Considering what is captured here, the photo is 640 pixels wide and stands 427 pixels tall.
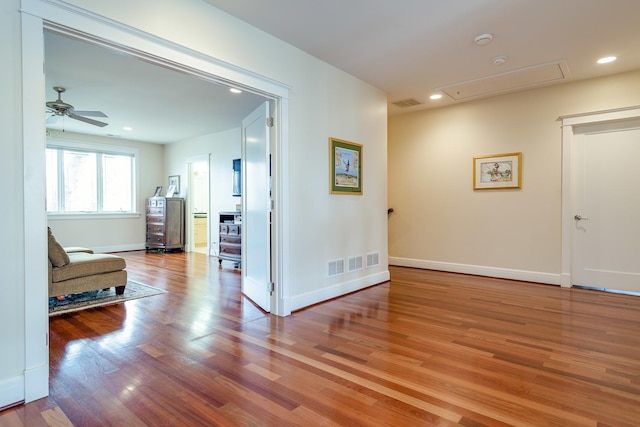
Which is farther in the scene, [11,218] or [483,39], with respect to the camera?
[483,39]

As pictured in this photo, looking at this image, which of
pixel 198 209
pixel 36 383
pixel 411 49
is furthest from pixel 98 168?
pixel 411 49

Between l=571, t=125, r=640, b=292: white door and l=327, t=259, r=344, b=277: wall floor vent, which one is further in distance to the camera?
l=571, t=125, r=640, b=292: white door

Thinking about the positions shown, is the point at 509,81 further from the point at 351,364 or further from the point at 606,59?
the point at 351,364

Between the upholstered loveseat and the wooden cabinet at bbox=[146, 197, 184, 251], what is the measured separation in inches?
141

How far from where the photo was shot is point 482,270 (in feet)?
16.6

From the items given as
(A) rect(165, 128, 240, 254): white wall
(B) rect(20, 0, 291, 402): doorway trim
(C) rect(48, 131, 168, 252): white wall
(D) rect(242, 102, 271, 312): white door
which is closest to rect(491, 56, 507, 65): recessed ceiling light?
(D) rect(242, 102, 271, 312): white door

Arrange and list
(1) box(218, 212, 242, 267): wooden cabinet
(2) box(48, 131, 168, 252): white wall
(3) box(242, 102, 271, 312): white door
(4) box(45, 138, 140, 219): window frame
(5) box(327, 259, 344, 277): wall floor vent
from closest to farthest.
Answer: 1. (3) box(242, 102, 271, 312): white door
2. (5) box(327, 259, 344, 277): wall floor vent
3. (1) box(218, 212, 242, 267): wooden cabinet
4. (4) box(45, 138, 140, 219): window frame
5. (2) box(48, 131, 168, 252): white wall

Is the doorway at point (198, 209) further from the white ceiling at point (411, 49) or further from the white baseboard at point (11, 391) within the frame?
the white baseboard at point (11, 391)

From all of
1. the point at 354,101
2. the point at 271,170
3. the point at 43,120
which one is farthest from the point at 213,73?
the point at 354,101

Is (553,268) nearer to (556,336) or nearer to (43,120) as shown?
(556,336)

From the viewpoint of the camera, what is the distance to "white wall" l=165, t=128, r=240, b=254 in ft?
23.1

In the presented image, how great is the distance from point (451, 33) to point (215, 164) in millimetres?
5502

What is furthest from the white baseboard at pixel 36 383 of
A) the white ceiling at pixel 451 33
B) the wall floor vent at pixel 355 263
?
the wall floor vent at pixel 355 263

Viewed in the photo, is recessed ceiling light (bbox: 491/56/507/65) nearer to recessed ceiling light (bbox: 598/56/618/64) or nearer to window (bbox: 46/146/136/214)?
recessed ceiling light (bbox: 598/56/618/64)
